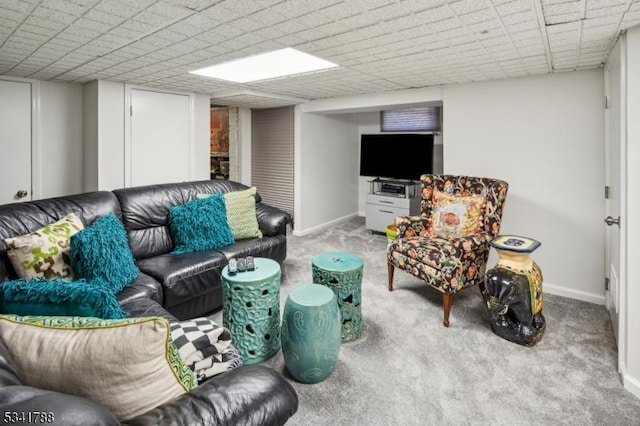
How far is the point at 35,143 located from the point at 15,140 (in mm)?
156

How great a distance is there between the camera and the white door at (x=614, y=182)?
2031mm

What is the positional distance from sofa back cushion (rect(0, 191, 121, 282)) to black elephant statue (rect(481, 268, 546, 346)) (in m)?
2.79

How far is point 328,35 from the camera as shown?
2.14 metres

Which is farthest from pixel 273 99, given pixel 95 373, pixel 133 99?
pixel 95 373

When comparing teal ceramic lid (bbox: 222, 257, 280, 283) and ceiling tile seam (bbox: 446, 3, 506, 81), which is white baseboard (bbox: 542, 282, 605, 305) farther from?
teal ceramic lid (bbox: 222, 257, 280, 283)

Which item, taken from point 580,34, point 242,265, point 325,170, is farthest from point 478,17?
point 325,170

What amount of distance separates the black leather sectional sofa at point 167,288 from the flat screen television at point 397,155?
2.47 metres

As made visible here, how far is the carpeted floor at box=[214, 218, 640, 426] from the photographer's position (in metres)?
1.73

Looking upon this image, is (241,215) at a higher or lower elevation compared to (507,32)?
lower

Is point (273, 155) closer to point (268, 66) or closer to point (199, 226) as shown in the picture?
point (268, 66)

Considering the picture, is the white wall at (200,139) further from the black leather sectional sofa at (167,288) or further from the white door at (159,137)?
the black leather sectional sofa at (167,288)

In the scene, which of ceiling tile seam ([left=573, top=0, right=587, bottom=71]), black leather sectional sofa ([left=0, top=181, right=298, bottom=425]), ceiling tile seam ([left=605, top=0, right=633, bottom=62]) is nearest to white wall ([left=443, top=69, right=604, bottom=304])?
ceiling tile seam ([left=573, top=0, right=587, bottom=71])

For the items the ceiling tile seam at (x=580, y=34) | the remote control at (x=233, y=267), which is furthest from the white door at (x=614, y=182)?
the remote control at (x=233, y=267)

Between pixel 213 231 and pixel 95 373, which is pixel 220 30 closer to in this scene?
pixel 213 231
